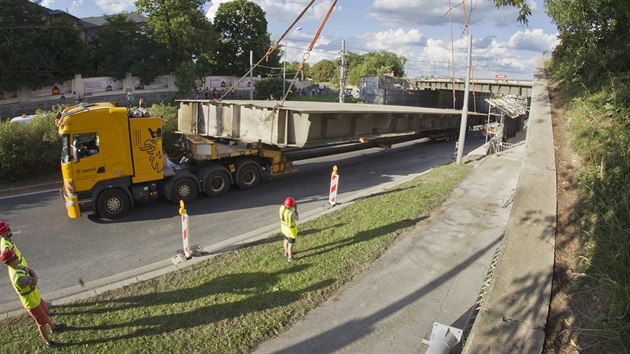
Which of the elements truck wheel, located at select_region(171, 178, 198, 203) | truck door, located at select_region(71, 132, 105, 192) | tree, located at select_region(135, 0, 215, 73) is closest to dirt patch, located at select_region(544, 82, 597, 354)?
truck wheel, located at select_region(171, 178, 198, 203)

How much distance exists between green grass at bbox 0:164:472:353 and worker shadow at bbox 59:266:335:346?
0.6 inches

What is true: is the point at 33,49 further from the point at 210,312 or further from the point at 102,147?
the point at 210,312

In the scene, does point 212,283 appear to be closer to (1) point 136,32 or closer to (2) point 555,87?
(2) point 555,87

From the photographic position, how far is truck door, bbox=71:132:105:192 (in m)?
10.1

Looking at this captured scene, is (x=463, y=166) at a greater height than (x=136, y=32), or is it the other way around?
(x=136, y=32)

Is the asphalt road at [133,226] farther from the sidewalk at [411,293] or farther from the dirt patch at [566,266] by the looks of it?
the dirt patch at [566,266]

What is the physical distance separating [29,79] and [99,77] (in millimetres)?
6210

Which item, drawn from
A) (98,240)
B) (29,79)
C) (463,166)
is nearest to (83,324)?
(98,240)

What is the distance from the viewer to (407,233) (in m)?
8.98

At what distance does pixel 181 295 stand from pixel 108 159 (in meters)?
5.63

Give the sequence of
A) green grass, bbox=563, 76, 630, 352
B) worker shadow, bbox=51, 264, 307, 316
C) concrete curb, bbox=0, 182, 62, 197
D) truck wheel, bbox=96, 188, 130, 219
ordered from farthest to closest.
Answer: concrete curb, bbox=0, 182, 62, 197 → truck wheel, bbox=96, 188, 130, 219 → worker shadow, bbox=51, 264, 307, 316 → green grass, bbox=563, 76, 630, 352

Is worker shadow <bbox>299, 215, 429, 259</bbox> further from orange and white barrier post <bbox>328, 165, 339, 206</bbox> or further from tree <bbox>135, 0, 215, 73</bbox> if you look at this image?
tree <bbox>135, 0, 215, 73</bbox>

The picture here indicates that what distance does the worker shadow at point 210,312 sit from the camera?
5.68 m

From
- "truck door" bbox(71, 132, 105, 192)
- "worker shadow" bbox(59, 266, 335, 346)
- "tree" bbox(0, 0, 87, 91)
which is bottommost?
"worker shadow" bbox(59, 266, 335, 346)
